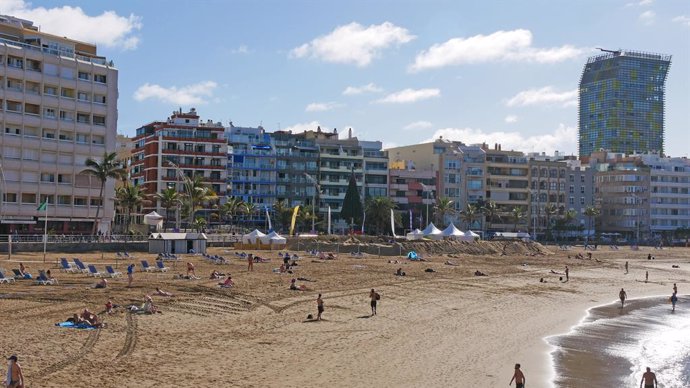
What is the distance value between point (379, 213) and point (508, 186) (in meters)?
34.4

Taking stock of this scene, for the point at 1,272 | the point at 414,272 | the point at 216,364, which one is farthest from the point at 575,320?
the point at 1,272

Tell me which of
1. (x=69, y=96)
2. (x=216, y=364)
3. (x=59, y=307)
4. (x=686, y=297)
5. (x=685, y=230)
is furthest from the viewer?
(x=685, y=230)

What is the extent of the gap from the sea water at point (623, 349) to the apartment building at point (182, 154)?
74.1 metres

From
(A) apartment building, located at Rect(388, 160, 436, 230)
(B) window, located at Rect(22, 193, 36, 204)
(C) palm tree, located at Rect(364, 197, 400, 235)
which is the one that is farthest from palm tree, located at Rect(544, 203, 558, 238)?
(B) window, located at Rect(22, 193, 36, 204)

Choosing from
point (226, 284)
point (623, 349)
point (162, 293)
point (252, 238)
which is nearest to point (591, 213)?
point (252, 238)

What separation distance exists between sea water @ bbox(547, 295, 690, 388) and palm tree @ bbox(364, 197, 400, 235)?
65992 millimetres

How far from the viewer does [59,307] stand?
29.1 m

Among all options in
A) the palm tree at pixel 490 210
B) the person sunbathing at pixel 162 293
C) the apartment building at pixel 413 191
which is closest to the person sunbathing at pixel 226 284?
the person sunbathing at pixel 162 293

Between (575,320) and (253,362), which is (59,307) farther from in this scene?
(575,320)

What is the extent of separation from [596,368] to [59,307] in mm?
19943

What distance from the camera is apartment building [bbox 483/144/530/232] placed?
5197 inches

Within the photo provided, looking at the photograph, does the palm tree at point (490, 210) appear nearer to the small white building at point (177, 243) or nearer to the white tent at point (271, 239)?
the white tent at point (271, 239)

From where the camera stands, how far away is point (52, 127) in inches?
2901

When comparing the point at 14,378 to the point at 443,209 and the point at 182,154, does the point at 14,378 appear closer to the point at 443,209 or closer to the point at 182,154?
the point at 182,154
